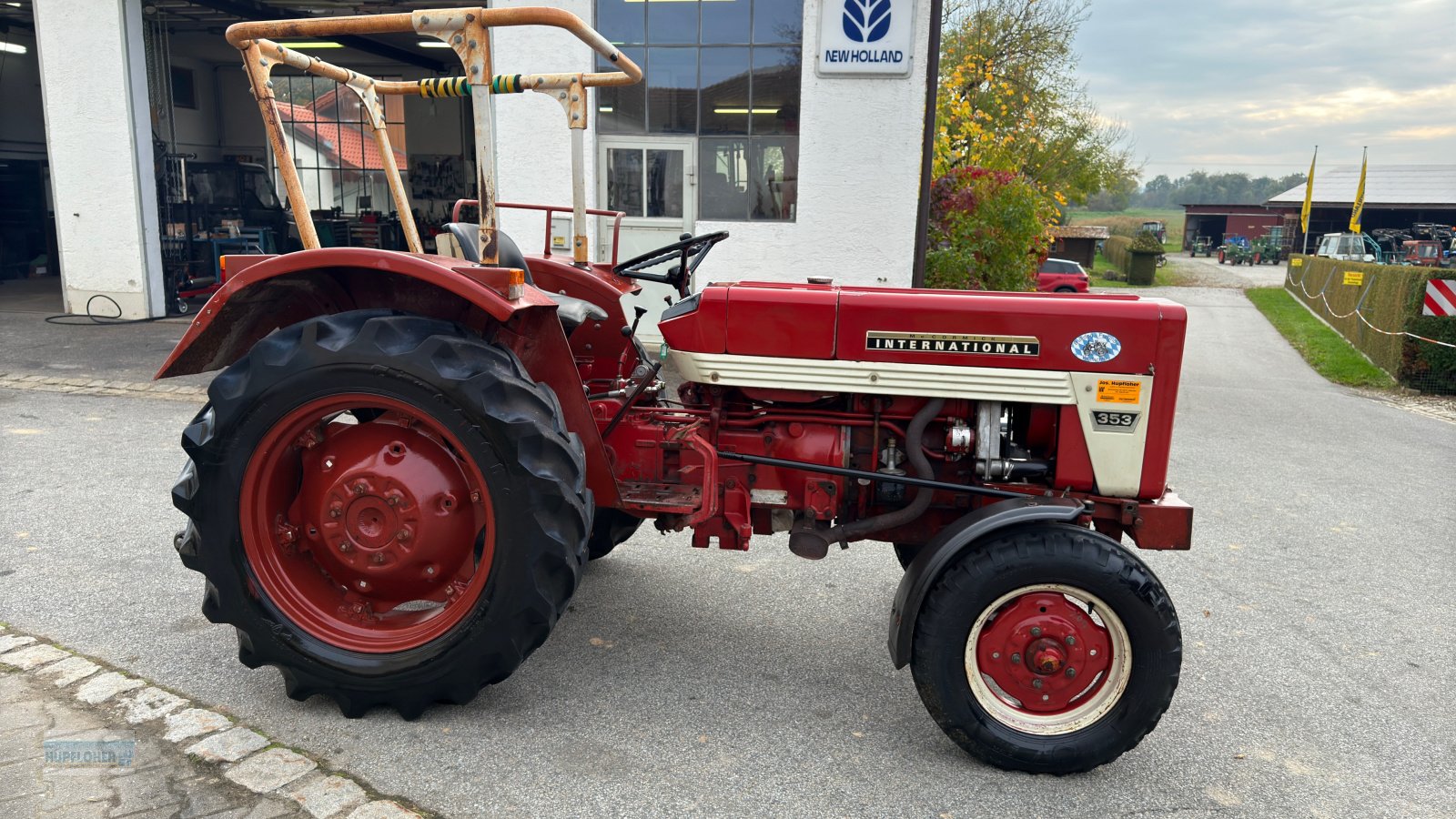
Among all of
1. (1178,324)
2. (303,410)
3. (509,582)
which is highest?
(1178,324)

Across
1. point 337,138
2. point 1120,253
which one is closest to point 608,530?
point 337,138

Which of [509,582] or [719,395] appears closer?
[509,582]

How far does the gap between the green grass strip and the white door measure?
7.99 meters

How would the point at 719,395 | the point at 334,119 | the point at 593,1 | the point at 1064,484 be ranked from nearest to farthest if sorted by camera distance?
the point at 1064,484
the point at 719,395
the point at 593,1
the point at 334,119

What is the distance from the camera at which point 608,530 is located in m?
3.97

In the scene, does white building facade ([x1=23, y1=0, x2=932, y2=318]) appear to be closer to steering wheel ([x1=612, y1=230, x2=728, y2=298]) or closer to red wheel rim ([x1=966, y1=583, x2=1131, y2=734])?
steering wheel ([x1=612, y1=230, x2=728, y2=298])

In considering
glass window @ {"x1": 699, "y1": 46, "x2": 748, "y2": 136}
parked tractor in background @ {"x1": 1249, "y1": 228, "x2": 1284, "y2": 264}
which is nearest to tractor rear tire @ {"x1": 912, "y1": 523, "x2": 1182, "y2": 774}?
glass window @ {"x1": 699, "y1": 46, "x2": 748, "y2": 136}

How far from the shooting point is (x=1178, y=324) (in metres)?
2.83

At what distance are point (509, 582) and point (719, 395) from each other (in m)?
0.93

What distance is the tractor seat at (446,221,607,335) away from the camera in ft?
10.6

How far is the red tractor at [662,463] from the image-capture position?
271 cm

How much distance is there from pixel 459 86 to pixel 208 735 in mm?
2081

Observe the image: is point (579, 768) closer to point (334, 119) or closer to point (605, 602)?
point (605, 602)

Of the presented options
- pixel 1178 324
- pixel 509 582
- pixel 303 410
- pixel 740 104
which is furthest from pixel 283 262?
pixel 740 104
